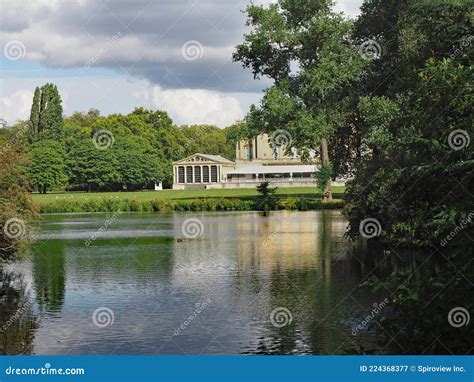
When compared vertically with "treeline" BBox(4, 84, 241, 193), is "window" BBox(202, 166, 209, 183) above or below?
below

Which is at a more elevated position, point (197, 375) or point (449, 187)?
point (449, 187)

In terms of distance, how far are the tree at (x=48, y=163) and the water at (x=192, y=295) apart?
1347 inches

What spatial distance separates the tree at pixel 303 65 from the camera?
5344cm

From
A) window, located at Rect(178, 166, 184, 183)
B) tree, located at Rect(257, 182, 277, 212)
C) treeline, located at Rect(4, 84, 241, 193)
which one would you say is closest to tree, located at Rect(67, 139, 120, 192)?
treeline, located at Rect(4, 84, 241, 193)

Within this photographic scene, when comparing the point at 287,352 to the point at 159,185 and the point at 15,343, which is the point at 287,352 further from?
the point at 159,185

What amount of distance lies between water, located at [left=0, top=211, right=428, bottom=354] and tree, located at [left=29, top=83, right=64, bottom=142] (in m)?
40.1

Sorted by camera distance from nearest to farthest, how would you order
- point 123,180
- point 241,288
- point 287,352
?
point 287,352 → point 241,288 → point 123,180

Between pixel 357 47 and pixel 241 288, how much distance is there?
3863cm

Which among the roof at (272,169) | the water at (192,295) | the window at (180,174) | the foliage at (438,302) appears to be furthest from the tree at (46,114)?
the foliage at (438,302)

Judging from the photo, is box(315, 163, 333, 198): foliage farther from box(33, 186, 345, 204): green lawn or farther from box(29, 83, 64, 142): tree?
box(29, 83, 64, 142): tree

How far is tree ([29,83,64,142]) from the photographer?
7275 centimetres

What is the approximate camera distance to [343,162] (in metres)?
57.2

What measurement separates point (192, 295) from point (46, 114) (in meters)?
57.0

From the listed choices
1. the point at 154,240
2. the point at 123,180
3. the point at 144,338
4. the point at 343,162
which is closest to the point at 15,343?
the point at 144,338
